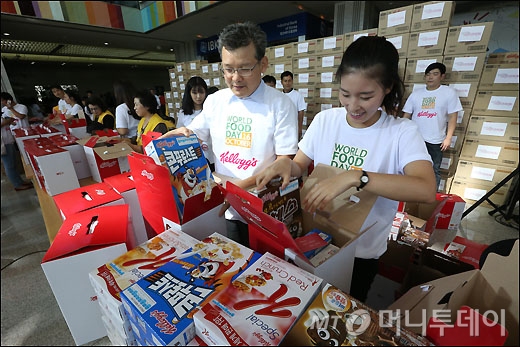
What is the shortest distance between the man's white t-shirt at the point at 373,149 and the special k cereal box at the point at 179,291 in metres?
0.48

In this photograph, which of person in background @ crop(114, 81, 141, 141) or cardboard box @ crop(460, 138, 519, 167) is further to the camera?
cardboard box @ crop(460, 138, 519, 167)

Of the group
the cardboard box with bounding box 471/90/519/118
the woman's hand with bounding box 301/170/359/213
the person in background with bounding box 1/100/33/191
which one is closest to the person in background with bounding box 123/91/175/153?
the woman's hand with bounding box 301/170/359/213

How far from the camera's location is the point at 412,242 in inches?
52.7

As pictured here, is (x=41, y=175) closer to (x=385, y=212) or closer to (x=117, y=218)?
(x=117, y=218)

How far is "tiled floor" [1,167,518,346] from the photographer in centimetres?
133

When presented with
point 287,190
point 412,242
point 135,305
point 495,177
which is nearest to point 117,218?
point 135,305

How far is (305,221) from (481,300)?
495 mm

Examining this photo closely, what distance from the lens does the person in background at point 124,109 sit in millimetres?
2424

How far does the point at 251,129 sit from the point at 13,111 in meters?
4.57

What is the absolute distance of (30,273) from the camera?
182 cm

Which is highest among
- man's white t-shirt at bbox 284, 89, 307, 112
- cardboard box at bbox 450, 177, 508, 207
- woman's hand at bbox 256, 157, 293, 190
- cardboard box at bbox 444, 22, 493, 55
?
cardboard box at bbox 444, 22, 493, 55

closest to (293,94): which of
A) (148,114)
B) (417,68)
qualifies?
(417,68)

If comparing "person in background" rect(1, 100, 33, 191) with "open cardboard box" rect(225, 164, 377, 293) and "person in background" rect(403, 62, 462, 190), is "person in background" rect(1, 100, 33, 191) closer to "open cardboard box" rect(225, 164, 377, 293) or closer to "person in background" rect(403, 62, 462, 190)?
"open cardboard box" rect(225, 164, 377, 293)

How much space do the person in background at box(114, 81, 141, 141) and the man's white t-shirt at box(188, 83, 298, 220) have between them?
5.36 ft
